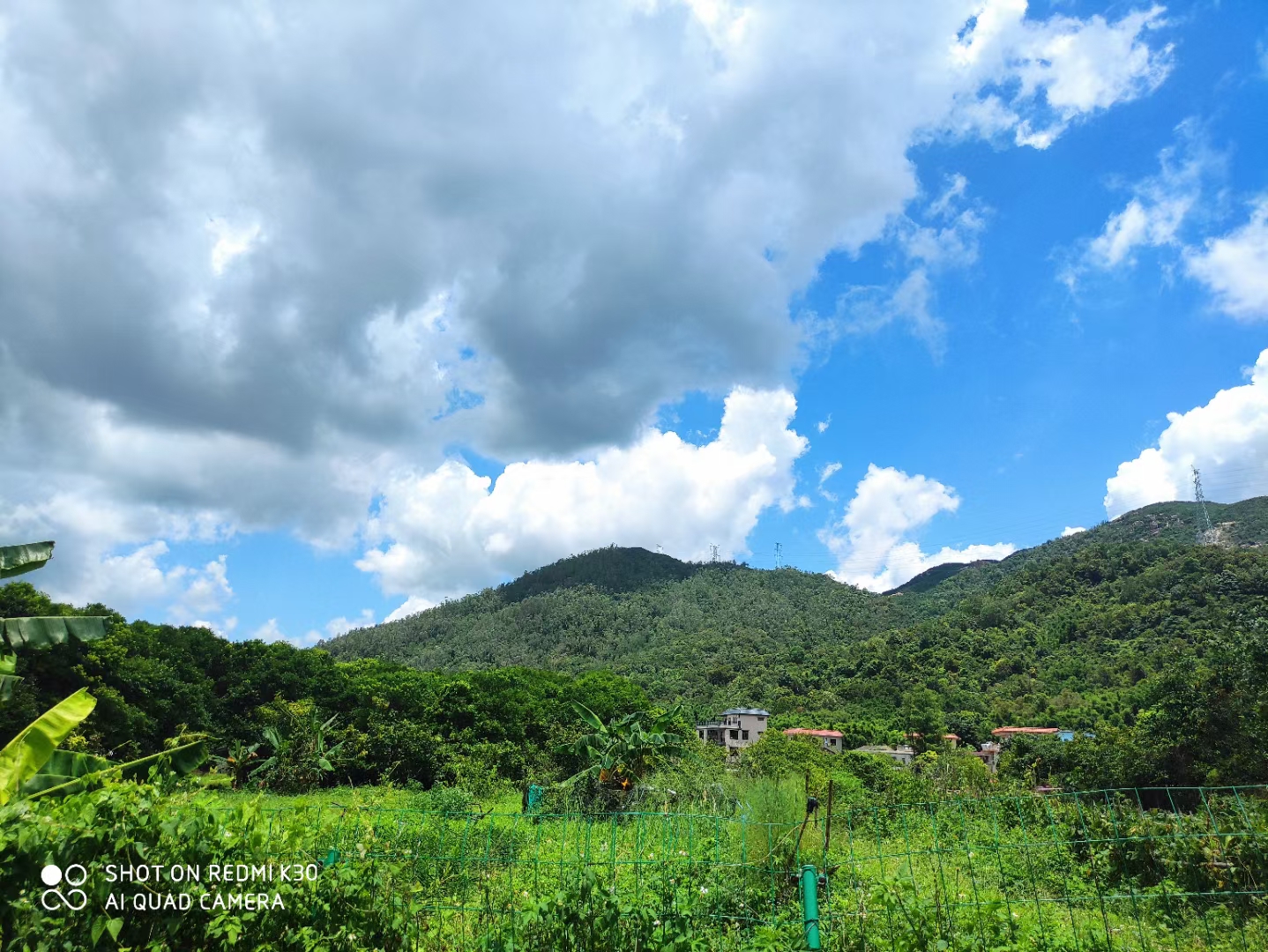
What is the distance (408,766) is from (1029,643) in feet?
158

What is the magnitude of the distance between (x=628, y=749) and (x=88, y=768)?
10.5 metres

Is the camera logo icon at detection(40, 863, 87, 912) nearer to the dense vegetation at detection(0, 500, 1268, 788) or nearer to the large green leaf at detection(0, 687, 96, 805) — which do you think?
the large green leaf at detection(0, 687, 96, 805)

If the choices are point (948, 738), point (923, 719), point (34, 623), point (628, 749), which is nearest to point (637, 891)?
point (34, 623)

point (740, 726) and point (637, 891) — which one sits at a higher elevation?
point (637, 891)

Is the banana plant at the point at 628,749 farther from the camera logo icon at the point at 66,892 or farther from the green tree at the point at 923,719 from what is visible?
the green tree at the point at 923,719

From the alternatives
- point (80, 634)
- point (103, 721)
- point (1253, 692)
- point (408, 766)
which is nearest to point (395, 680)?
point (408, 766)

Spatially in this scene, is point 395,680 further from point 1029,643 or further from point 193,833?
point 1029,643

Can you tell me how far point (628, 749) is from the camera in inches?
535

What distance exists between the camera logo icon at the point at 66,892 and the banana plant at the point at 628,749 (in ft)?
37.5

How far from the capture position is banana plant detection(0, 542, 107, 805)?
3.95 meters

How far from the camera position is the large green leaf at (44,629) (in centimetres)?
626

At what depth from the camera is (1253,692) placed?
45.1 ft

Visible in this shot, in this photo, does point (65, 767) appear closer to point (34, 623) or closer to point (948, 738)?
point (34, 623)

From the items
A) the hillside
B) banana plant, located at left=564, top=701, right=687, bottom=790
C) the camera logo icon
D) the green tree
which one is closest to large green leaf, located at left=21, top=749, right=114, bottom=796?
the camera logo icon
